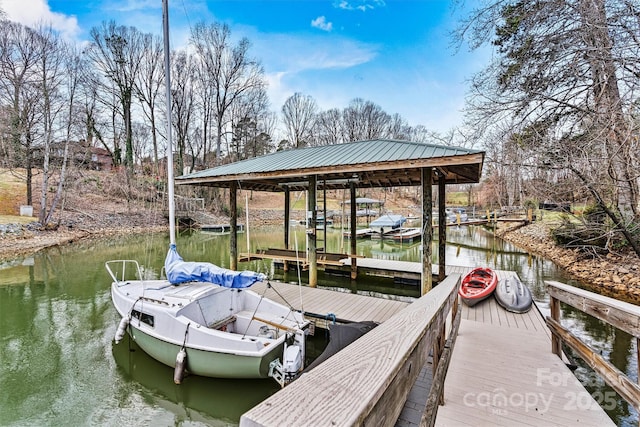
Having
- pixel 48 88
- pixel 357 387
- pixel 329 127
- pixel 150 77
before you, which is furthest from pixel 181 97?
pixel 357 387

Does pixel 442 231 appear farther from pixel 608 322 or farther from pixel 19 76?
pixel 19 76

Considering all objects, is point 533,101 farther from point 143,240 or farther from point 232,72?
point 232,72

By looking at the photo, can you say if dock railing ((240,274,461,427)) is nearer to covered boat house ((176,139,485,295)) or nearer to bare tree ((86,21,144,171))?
covered boat house ((176,139,485,295))

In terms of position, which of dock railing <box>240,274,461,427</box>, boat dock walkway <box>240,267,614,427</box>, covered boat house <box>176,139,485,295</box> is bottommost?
boat dock walkway <box>240,267,614,427</box>

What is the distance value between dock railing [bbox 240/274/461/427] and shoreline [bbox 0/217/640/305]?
29.6ft

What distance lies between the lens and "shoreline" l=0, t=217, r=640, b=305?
26.0 ft

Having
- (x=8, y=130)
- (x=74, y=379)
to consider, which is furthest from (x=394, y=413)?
(x=8, y=130)

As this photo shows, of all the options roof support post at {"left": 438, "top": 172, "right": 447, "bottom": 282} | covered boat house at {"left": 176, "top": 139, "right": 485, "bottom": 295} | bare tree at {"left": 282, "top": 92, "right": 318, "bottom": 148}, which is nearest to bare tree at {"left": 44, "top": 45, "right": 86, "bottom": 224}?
covered boat house at {"left": 176, "top": 139, "right": 485, "bottom": 295}

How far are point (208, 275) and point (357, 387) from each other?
437cm

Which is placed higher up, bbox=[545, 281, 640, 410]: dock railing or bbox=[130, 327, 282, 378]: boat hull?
bbox=[545, 281, 640, 410]: dock railing

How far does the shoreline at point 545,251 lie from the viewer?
7926 mm

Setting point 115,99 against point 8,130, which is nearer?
point 8,130

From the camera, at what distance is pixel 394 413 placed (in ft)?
3.12

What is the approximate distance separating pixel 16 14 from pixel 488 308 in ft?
81.0
